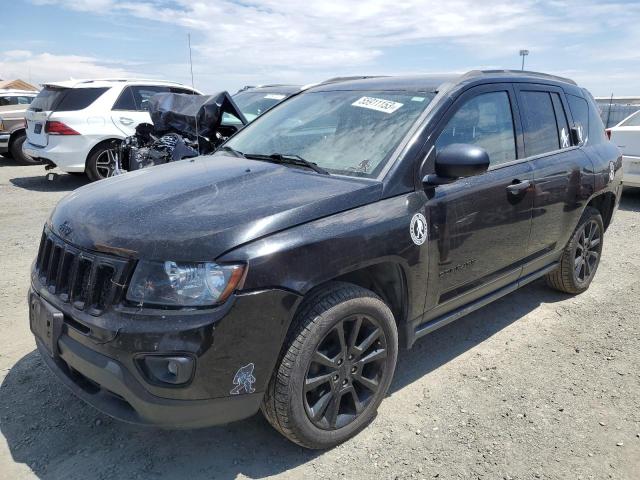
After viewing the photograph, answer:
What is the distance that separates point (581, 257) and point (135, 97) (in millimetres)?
8275

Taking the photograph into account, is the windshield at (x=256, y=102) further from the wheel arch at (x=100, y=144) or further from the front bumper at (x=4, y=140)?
the front bumper at (x=4, y=140)

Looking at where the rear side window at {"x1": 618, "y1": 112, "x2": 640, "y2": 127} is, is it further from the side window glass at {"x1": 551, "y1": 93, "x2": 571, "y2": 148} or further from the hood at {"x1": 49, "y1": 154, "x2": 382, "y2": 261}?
the hood at {"x1": 49, "y1": 154, "x2": 382, "y2": 261}

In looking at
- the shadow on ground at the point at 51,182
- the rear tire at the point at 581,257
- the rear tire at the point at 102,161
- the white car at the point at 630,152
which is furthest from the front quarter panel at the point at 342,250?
the shadow on ground at the point at 51,182

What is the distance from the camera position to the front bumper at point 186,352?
2.16 meters

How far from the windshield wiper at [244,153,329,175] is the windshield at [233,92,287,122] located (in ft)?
18.3

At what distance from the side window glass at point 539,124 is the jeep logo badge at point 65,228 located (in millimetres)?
2977

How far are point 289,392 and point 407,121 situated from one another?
5.51 ft

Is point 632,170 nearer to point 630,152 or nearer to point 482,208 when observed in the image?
point 630,152

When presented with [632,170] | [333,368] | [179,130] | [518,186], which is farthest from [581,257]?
[179,130]

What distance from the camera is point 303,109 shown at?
3.83 m

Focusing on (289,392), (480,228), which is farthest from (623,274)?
(289,392)

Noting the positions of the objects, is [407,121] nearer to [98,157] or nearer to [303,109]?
[303,109]

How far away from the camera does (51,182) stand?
10.4 metres

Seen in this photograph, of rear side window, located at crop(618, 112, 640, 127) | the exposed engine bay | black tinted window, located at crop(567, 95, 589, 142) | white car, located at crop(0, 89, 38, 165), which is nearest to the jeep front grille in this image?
black tinted window, located at crop(567, 95, 589, 142)
